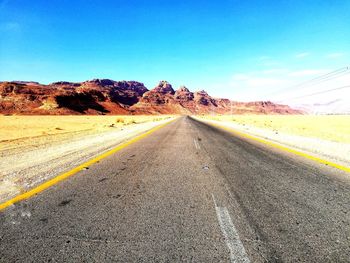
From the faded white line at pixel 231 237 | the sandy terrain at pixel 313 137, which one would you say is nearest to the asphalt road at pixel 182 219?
the faded white line at pixel 231 237

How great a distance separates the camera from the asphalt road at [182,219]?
7.79ft

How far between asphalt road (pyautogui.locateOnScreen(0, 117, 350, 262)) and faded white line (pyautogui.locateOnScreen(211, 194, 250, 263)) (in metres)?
0.01

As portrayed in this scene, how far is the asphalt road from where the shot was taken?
2.38 meters

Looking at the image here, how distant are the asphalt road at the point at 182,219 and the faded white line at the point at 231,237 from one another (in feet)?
0.03

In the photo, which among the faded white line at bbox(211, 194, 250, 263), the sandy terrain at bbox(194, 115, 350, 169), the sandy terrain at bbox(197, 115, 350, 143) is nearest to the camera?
the faded white line at bbox(211, 194, 250, 263)

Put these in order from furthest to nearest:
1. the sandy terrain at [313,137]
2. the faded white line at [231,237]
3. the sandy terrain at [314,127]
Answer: the sandy terrain at [314,127] → the sandy terrain at [313,137] → the faded white line at [231,237]

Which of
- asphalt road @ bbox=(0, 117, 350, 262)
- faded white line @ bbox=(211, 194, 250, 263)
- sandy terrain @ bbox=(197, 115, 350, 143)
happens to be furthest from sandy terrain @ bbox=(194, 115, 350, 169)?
faded white line @ bbox=(211, 194, 250, 263)

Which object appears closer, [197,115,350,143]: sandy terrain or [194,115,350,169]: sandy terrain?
[194,115,350,169]: sandy terrain

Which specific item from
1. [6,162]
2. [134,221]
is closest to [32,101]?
[6,162]

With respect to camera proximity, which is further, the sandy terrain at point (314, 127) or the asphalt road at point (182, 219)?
the sandy terrain at point (314, 127)

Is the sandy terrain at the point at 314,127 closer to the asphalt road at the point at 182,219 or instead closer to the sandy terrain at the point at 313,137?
the sandy terrain at the point at 313,137

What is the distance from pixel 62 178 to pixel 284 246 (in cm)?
454

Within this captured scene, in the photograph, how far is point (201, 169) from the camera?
5.99 metres

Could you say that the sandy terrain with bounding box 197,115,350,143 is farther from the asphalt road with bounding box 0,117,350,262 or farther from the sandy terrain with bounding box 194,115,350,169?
the asphalt road with bounding box 0,117,350,262
